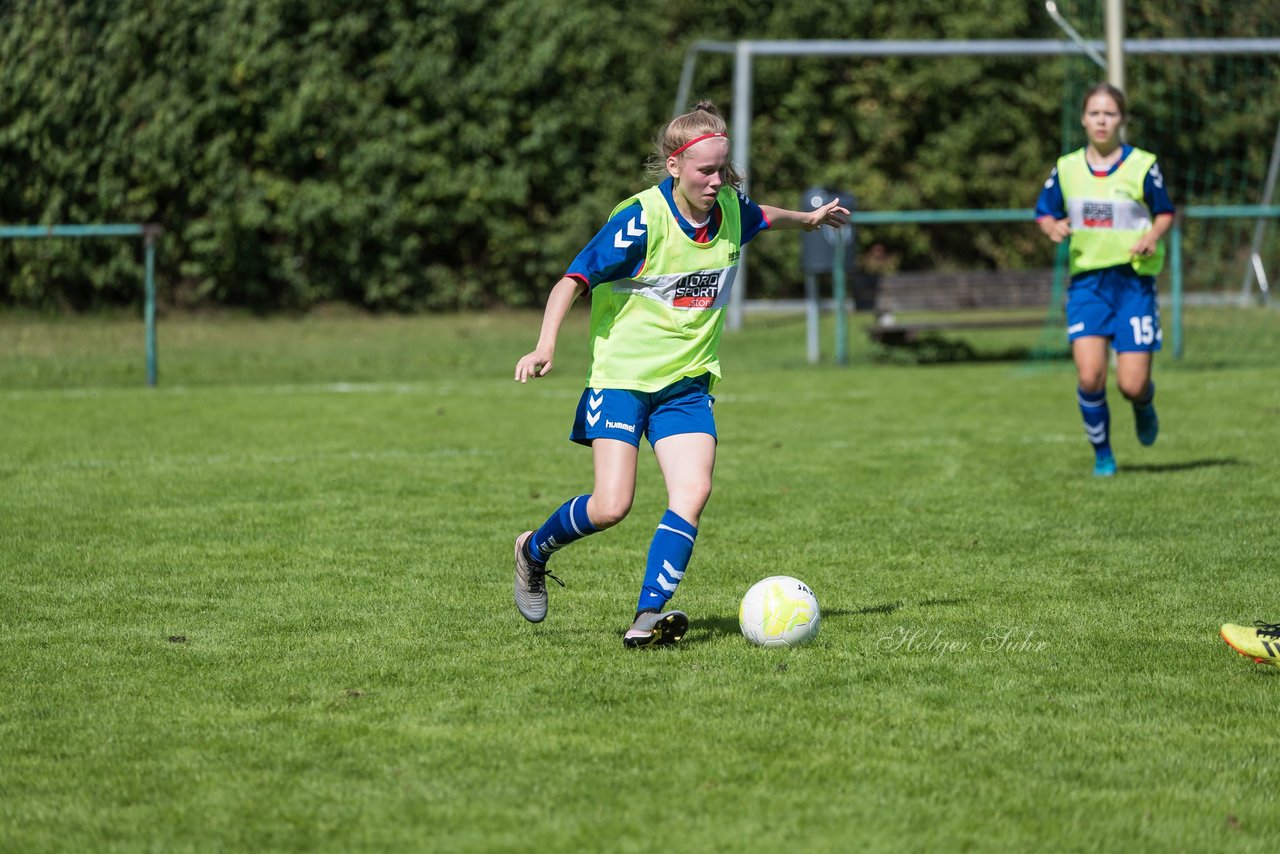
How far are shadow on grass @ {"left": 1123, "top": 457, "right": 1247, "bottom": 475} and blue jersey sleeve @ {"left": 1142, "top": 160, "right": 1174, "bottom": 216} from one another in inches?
57.1

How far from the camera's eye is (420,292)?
824 inches

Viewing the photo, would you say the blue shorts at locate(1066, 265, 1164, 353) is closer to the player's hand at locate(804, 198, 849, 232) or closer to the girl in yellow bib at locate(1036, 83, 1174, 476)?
the girl in yellow bib at locate(1036, 83, 1174, 476)

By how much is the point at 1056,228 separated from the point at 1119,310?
569 millimetres

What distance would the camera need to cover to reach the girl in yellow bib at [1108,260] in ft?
28.3

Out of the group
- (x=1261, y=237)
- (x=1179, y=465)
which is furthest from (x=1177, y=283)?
(x=1179, y=465)

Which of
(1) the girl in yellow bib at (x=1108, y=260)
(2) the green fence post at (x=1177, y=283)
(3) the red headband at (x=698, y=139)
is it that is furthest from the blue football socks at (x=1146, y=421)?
(2) the green fence post at (x=1177, y=283)

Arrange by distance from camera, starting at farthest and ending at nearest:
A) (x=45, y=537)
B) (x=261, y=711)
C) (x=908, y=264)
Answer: (x=908, y=264)
(x=45, y=537)
(x=261, y=711)

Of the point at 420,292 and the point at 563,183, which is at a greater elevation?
the point at 563,183

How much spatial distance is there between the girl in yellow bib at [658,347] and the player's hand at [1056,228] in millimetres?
3748

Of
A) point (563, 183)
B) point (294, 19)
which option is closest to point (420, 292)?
point (563, 183)

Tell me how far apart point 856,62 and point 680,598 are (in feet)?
55.4

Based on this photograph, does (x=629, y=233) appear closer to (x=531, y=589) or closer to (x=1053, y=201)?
(x=531, y=589)

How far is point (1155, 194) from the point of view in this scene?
28.6ft

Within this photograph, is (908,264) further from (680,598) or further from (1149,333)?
(680,598)
